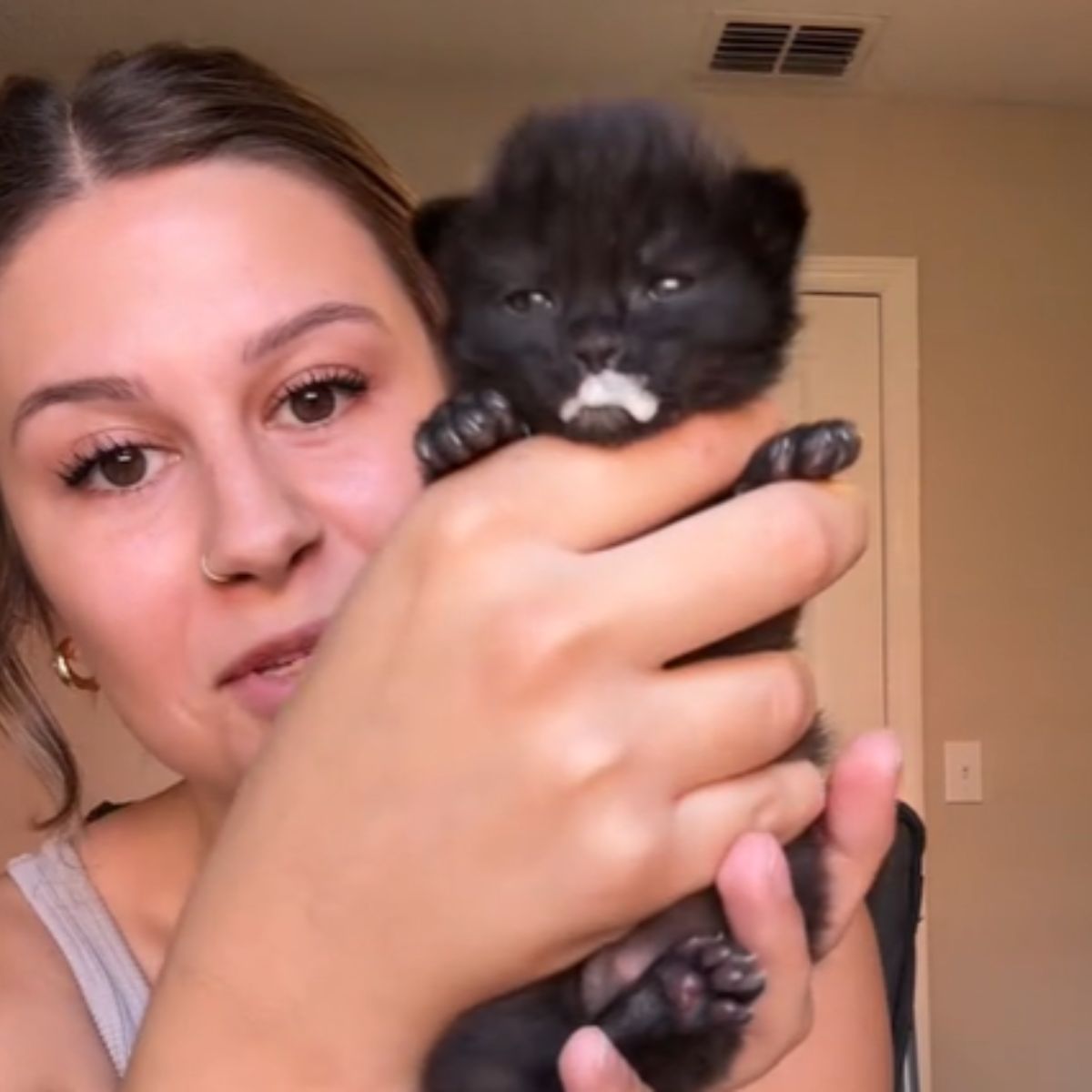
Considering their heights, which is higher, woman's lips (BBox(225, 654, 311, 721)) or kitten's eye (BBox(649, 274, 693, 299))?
kitten's eye (BBox(649, 274, 693, 299))

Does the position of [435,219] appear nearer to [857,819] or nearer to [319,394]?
[319,394]

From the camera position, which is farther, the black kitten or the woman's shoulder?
the woman's shoulder

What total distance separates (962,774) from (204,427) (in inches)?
108

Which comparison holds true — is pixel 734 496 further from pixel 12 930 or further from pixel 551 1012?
pixel 12 930

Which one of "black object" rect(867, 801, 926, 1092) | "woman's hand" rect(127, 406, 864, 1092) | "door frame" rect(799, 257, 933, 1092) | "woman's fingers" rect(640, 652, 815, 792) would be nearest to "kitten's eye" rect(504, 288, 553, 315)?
"woman's hand" rect(127, 406, 864, 1092)

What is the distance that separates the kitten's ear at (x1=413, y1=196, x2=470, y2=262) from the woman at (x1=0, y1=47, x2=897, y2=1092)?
90 mm

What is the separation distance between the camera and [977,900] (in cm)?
342

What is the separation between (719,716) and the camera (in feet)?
2.60

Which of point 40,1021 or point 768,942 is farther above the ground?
point 768,942

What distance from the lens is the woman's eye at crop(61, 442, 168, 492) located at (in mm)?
1046

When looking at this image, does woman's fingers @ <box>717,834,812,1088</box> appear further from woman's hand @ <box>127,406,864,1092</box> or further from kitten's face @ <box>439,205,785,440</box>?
kitten's face @ <box>439,205,785,440</box>

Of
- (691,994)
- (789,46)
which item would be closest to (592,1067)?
(691,994)

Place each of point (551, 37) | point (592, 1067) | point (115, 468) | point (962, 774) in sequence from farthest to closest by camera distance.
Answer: point (962, 774) → point (551, 37) → point (115, 468) → point (592, 1067)

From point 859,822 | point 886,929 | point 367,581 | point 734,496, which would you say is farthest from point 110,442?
point 886,929
